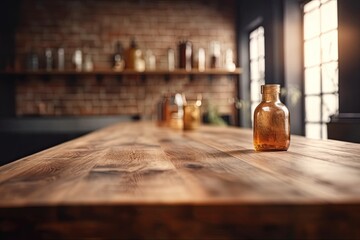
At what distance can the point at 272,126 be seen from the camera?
106 centimetres

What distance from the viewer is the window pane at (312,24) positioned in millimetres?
3781

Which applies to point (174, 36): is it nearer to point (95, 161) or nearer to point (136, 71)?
point (136, 71)

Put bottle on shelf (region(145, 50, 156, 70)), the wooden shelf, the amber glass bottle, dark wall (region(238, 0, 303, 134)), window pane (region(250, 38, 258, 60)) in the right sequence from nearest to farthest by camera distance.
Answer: the amber glass bottle < dark wall (region(238, 0, 303, 134)) < the wooden shelf < window pane (region(250, 38, 258, 60)) < bottle on shelf (region(145, 50, 156, 70))

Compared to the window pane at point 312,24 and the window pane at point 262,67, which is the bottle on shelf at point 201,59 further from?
the window pane at point 312,24

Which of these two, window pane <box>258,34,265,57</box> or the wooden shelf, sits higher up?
window pane <box>258,34,265,57</box>

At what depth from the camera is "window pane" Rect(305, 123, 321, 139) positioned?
3.82 m

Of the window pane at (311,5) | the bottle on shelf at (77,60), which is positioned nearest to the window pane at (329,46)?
the window pane at (311,5)

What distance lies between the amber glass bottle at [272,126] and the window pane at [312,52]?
2.93 meters

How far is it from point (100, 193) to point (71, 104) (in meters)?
5.06

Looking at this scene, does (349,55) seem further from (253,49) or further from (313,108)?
(253,49)

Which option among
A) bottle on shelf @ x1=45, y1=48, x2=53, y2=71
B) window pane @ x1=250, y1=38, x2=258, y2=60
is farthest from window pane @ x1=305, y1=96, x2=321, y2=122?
bottle on shelf @ x1=45, y1=48, x2=53, y2=71

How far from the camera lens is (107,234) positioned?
449 millimetres

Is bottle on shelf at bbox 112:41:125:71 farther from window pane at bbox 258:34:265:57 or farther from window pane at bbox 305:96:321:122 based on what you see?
window pane at bbox 305:96:321:122

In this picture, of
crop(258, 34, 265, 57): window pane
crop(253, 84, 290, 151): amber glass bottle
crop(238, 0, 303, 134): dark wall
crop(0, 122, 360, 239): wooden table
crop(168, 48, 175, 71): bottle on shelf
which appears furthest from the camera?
crop(168, 48, 175, 71): bottle on shelf
